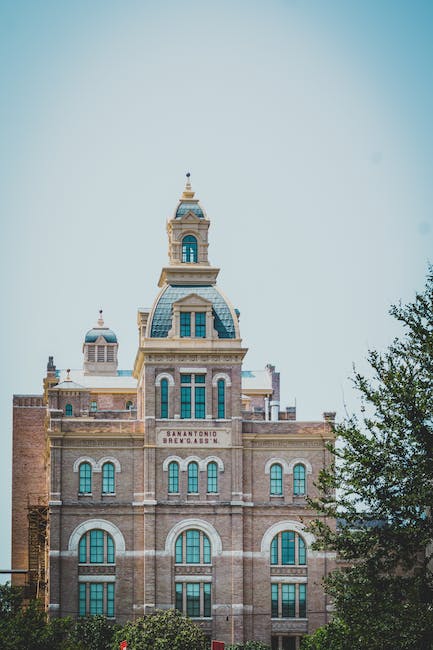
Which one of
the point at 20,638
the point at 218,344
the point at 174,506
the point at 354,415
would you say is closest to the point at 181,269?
the point at 218,344

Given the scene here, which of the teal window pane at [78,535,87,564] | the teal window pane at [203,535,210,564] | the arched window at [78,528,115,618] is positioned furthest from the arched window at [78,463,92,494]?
the teal window pane at [203,535,210,564]

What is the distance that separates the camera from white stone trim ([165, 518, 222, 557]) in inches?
3428

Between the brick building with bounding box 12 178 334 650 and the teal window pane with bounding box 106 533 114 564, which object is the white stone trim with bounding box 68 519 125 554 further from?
the teal window pane with bounding box 106 533 114 564

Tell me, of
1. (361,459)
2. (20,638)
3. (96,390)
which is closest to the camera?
(361,459)

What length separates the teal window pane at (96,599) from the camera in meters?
86.2

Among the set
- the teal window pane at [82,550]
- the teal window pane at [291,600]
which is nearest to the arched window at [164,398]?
the teal window pane at [82,550]

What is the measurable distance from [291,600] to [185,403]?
12567 millimetres

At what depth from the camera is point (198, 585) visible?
87062 mm

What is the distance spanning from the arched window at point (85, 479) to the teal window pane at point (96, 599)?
5195 mm

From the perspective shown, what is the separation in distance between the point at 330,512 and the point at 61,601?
120 feet

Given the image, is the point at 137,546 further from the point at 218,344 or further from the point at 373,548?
the point at 373,548

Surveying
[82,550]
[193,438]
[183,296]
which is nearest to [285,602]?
[193,438]

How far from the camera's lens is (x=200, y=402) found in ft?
290

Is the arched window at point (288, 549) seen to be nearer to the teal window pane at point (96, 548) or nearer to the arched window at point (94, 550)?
the arched window at point (94, 550)
